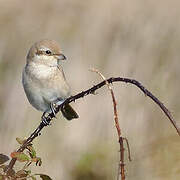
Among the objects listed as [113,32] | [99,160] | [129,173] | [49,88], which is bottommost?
[99,160]

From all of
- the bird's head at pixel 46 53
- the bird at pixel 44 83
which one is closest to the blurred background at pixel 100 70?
the bird at pixel 44 83

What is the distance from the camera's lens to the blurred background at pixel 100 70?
488cm

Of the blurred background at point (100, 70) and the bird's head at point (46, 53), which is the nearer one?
the bird's head at point (46, 53)

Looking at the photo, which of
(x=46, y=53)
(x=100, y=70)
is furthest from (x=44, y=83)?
(x=100, y=70)

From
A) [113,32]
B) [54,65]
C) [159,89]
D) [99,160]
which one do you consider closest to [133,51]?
[113,32]

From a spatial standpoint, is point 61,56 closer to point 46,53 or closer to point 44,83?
point 46,53

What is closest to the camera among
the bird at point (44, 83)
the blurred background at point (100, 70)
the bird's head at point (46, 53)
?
the bird's head at point (46, 53)

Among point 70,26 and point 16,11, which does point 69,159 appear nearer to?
point 70,26

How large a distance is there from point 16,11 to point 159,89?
251 centimetres

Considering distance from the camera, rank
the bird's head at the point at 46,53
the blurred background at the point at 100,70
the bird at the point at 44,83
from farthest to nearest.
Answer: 1. the blurred background at the point at 100,70
2. the bird at the point at 44,83
3. the bird's head at the point at 46,53

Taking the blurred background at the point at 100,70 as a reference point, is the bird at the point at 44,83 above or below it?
below

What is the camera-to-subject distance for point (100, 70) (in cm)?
540

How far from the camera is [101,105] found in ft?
17.1

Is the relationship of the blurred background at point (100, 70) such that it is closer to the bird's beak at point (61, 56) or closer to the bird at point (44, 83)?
the bird at point (44, 83)
